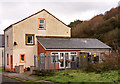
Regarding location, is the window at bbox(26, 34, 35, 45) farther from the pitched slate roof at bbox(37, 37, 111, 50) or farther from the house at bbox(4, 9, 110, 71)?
the pitched slate roof at bbox(37, 37, 111, 50)

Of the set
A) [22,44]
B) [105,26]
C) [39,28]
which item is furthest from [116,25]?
[22,44]

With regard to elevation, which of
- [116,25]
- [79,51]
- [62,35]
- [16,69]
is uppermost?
[116,25]

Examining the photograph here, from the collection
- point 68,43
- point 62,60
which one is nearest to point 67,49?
point 68,43

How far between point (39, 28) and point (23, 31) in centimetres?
234

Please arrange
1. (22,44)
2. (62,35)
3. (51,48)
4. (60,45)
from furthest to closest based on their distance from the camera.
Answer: (62,35) → (22,44) → (60,45) → (51,48)

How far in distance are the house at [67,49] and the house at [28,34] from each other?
148cm

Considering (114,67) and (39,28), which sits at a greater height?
(39,28)

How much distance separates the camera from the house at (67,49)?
976 inches

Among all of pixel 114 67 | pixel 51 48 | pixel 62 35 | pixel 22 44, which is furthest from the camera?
pixel 62 35

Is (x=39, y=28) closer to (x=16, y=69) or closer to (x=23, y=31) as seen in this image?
(x=23, y=31)

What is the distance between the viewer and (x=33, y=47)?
2894 cm

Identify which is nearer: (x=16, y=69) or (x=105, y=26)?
(x=16, y=69)

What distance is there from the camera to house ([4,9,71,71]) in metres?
28.1

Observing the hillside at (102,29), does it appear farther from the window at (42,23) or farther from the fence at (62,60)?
the fence at (62,60)
